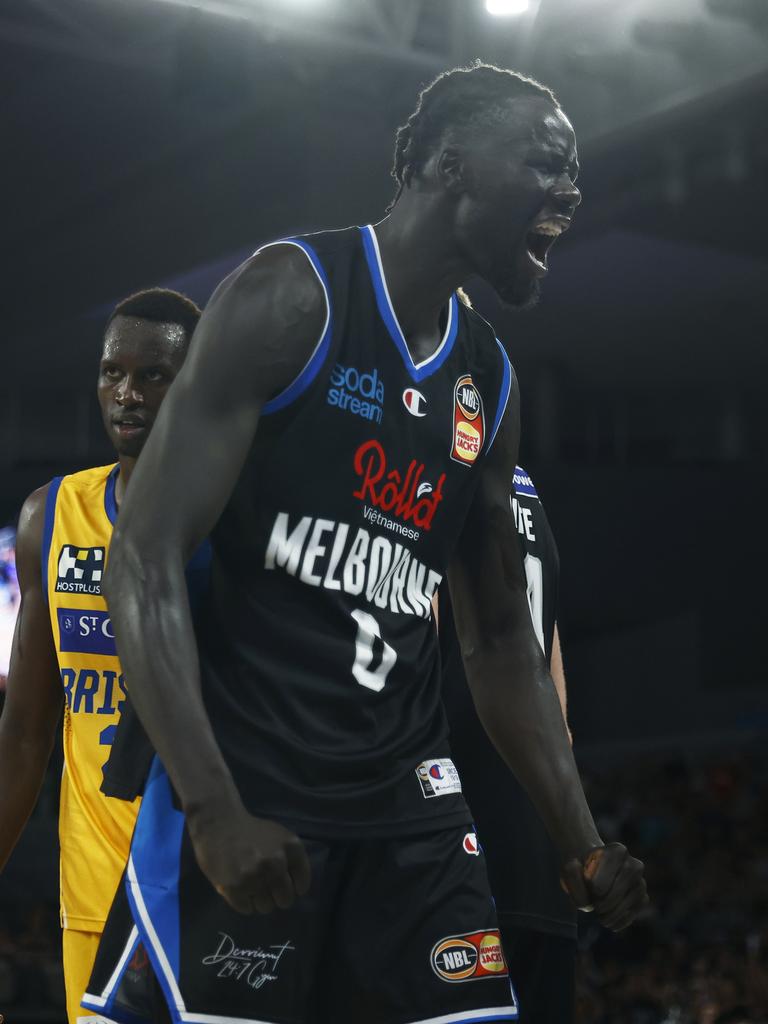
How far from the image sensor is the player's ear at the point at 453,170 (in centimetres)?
209

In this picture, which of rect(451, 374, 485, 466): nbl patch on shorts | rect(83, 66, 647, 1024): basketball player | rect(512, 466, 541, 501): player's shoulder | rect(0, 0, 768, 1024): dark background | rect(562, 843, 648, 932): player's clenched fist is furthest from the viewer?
rect(0, 0, 768, 1024): dark background

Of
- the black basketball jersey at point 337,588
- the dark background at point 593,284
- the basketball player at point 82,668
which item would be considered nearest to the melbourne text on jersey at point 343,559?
the black basketball jersey at point 337,588

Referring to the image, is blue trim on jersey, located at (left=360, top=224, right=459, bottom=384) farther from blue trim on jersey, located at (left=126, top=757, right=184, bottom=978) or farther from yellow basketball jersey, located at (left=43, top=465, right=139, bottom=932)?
yellow basketball jersey, located at (left=43, top=465, right=139, bottom=932)

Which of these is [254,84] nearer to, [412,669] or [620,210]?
[620,210]

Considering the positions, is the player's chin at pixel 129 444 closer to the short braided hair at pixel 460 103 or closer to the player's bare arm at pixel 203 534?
the short braided hair at pixel 460 103

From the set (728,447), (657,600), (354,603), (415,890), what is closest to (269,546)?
(354,603)

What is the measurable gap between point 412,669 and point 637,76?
9.09 meters

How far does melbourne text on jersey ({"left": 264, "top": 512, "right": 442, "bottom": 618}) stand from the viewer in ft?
6.39

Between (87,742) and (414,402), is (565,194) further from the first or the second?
(87,742)

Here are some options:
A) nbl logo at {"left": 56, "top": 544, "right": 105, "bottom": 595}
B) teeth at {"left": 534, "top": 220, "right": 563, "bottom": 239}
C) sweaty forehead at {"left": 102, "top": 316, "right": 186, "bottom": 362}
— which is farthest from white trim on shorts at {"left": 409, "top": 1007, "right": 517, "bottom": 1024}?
sweaty forehead at {"left": 102, "top": 316, "right": 186, "bottom": 362}

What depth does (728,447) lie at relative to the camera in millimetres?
18766

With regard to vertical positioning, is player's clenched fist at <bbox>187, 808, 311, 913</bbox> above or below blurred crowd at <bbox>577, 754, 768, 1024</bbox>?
above

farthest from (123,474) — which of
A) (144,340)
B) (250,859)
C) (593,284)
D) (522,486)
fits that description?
(593,284)

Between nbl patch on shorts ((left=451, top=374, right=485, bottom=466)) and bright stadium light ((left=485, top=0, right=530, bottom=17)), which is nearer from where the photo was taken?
nbl patch on shorts ((left=451, top=374, right=485, bottom=466))
